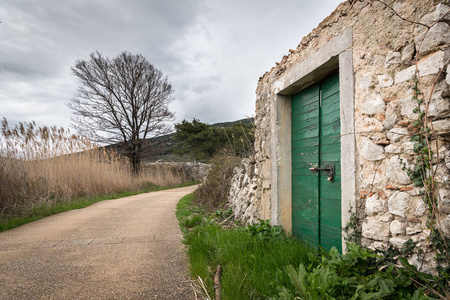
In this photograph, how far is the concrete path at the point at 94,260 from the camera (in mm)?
2273

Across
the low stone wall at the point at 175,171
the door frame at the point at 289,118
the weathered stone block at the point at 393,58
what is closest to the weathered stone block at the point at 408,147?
the door frame at the point at 289,118

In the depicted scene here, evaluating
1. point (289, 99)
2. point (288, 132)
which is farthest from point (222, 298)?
point (289, 99)

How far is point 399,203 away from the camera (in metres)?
1.94

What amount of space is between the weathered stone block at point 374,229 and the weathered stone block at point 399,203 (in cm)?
13

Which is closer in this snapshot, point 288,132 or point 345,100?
point 345,100

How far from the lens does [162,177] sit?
44.2 feet

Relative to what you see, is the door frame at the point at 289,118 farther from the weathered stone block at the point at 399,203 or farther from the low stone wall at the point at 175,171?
the low stone wall at the point at 175,171

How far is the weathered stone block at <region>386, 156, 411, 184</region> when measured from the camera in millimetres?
1919

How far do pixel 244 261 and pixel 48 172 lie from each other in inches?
237

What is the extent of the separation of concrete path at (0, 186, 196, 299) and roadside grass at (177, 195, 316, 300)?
21 cm

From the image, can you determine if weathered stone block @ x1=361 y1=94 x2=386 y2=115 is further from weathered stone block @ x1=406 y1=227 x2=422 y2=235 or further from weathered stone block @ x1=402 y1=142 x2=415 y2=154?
weathered stone block @ x1=406 y1=227 x2=422 y2=235

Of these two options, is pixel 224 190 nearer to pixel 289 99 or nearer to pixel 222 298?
pixel 289 99

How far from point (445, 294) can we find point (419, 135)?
0.99m

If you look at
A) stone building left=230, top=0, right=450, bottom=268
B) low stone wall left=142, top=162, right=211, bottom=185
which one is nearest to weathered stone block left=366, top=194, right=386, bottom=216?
stone building left=230, top=0, right=450, bottom=268
